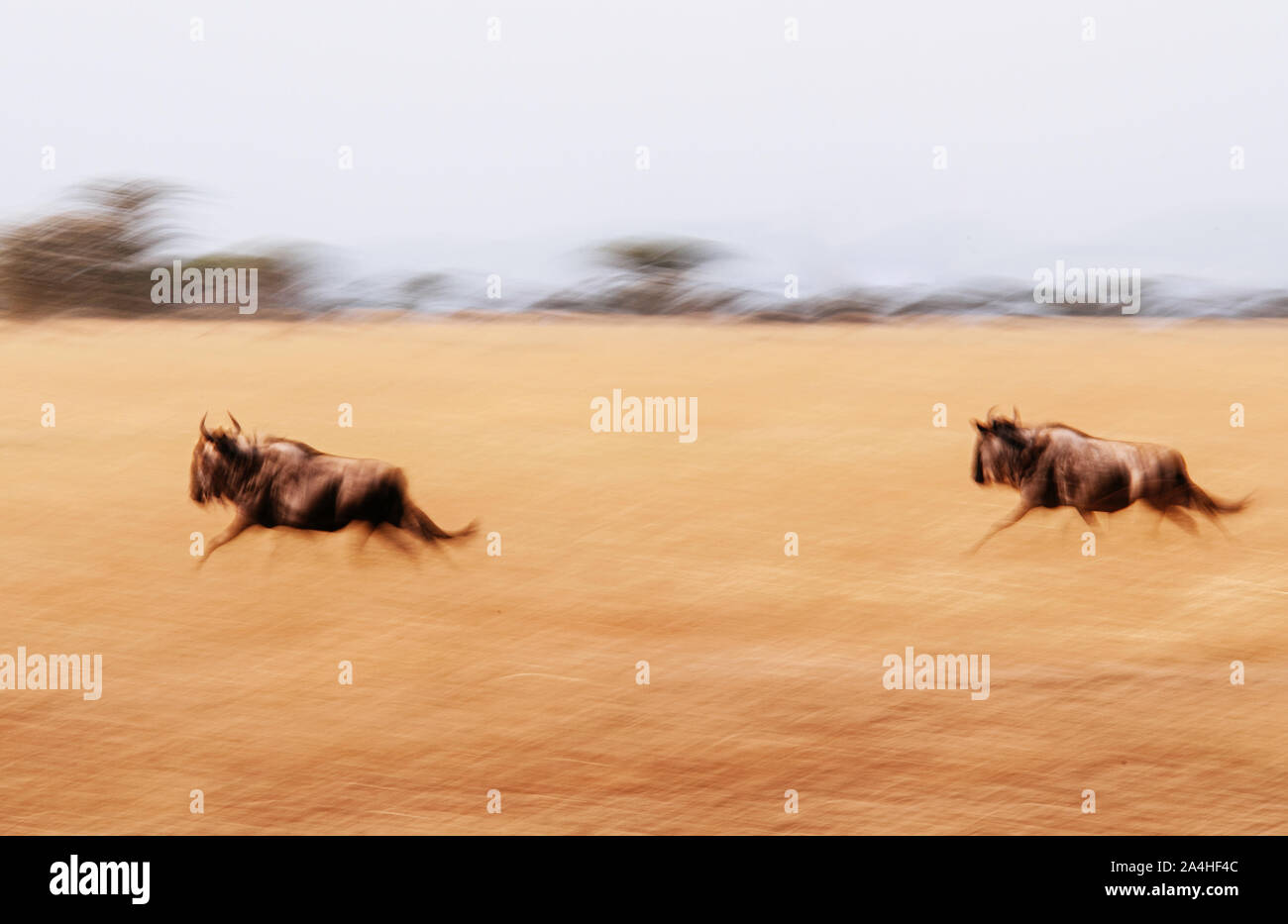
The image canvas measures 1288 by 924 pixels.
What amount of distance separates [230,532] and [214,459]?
26cm

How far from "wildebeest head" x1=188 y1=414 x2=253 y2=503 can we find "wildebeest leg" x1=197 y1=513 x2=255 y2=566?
0.09 metres

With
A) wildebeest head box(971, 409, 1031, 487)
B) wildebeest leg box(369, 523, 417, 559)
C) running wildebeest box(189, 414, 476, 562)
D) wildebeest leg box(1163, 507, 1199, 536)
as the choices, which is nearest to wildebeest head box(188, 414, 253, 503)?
running wildebeest box(189, 414, 476, 562)

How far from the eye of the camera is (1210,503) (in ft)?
16.9

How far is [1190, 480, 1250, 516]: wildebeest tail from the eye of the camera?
5.13 metres

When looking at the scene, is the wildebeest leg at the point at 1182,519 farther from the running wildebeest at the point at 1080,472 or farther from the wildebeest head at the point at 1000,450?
the wildebeest head at the point at 1000,450

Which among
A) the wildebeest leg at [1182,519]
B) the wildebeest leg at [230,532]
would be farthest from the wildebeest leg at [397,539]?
the wildebeest leg at [1182,519]

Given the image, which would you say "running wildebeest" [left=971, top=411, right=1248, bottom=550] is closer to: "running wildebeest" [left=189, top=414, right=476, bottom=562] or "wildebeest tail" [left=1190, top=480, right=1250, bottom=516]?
"wildebeest tail" [left=1190, top=480, right=1250, bottom=516]

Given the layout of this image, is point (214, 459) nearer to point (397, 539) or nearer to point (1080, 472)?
point (397, 539)

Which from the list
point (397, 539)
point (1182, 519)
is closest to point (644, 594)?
point (397, 539)

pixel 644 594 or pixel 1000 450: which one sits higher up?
pixel 1000 450

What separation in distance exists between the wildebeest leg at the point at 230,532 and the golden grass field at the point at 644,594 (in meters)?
0.03

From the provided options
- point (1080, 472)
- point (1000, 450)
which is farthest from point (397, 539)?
point (1080, 472)

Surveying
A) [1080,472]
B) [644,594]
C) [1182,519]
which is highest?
[1080,472]

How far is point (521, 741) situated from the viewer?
5082 millimetres
